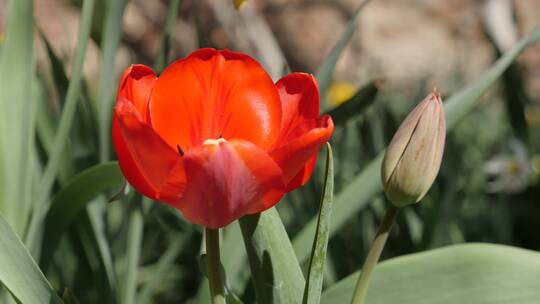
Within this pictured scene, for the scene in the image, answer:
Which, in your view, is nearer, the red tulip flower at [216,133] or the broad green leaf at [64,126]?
the red tulip flower at [216,133]

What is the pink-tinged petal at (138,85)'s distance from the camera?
2.01 ft

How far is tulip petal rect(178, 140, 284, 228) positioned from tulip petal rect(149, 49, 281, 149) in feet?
0.30

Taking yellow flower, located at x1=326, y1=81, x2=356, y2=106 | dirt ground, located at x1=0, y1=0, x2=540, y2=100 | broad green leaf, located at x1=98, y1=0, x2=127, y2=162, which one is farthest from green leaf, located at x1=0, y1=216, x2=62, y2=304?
dirt ground, located at x1=0, y1=0, x2=540, y2=100

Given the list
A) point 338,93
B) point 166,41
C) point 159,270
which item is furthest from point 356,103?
point 338,93

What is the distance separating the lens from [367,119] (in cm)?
160

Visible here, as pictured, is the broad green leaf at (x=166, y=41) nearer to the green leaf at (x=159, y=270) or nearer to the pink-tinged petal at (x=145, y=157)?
the green leaf at (x=159, y=270)

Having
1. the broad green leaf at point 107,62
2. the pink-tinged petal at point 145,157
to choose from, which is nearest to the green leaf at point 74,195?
the broad green leaf at point 107,62

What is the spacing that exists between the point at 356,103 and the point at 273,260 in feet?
1.10

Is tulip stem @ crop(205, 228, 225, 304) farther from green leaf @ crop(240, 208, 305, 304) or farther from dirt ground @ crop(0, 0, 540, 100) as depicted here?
dirt ground @ crop(0, 0, 540, 100)

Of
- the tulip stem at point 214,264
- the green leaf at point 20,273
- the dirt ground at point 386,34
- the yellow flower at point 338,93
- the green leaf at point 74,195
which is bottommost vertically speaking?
the dirt ground at point 386,34

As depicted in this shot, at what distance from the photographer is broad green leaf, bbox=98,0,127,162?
93 cm

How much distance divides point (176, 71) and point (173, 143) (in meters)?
0.05

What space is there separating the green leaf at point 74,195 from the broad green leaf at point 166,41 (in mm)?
196

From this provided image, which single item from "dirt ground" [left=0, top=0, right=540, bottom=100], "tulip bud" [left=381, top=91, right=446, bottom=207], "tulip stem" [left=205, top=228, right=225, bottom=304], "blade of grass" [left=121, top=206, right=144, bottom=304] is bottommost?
"dirt ground" [left=0, top=0, right=540, bottom=100]
